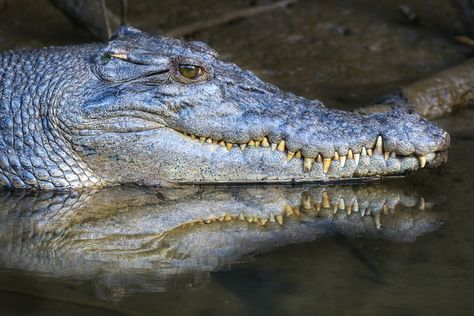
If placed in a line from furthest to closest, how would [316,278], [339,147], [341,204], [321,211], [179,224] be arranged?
[339,147] < [341,204] < [321,211] < [179,224] < [316,278]

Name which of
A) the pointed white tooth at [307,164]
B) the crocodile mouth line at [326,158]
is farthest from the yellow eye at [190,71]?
the pointed white tooth at [307,164]

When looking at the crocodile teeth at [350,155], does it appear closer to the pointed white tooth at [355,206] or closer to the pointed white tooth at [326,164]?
the pointed white tooth at [326,164]

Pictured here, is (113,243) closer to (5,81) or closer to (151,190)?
(151,190)

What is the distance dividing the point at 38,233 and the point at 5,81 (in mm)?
1321

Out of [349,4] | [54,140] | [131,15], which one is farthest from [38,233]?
[349,4]

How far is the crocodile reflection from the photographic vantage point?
459cm

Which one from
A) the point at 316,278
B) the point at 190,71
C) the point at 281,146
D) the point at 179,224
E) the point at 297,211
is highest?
the point at 190,71

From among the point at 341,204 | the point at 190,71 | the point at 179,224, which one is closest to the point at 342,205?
the point at 341,204

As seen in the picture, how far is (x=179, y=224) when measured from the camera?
5141mm

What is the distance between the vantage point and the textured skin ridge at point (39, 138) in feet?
18.5

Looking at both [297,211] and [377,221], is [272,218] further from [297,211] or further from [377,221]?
[377,221]

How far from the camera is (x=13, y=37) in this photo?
8.57 meters

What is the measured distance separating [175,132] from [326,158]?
101cm

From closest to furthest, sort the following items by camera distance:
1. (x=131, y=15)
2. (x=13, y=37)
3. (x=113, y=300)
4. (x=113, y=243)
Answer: (x=113, y=300), (x=113, y=243), (x=13, y=37), (x=131, y=15)
